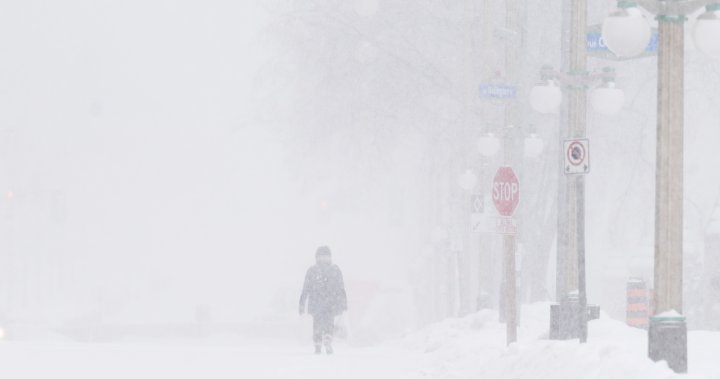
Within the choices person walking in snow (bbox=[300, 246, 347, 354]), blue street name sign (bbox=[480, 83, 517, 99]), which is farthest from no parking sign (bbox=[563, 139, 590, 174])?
blue street name sign (bbox=[480, 83, 517, 99])

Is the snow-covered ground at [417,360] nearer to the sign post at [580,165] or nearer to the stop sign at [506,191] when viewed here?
the sign post at [580,165]

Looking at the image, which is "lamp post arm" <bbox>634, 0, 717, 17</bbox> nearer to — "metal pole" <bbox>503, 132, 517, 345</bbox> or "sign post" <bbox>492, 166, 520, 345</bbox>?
"sign post" <bbox>492, 166, 520, 345</bbox>

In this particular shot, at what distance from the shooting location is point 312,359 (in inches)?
816

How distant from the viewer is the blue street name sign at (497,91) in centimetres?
2444

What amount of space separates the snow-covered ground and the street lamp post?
0.97ft

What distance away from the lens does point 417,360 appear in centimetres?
2142

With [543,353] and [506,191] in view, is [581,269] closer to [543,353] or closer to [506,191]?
[543,353]

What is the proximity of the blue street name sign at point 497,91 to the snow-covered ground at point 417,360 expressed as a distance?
3500 mm

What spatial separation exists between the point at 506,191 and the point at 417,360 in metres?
3.13

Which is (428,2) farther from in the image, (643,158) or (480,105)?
(643,158)

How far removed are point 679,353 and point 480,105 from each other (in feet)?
57.4

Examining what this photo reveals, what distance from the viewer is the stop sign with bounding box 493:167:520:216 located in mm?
19406

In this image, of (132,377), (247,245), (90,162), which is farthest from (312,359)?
(90,162)

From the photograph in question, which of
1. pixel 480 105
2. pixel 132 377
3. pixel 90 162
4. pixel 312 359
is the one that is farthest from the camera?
pixel 90 162
